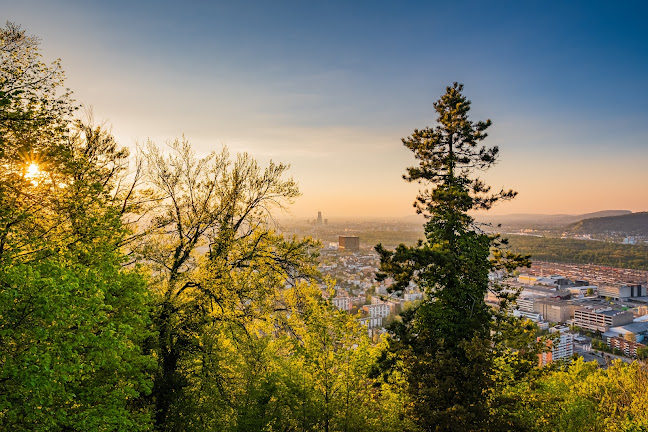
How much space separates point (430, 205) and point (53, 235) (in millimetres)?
11536

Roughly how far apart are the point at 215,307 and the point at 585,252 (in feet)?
647

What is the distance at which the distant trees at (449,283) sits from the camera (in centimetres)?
957

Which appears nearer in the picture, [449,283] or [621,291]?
[449,283]

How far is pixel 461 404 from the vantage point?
955 centimetres

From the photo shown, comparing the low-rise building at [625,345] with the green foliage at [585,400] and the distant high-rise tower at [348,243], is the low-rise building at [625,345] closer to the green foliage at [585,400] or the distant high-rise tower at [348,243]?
the green foliage at [585,400]

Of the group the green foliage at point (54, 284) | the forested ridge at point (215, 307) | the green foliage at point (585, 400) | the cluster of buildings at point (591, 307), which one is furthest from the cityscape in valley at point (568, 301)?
the green foliage at point (54, 284)

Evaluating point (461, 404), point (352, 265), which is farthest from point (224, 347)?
point (352, 265)

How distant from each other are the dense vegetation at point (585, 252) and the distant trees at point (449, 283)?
142 m

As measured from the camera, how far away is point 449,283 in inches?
465

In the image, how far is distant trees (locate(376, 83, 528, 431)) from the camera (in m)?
9.57

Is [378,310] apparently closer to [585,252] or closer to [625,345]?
[625,345]

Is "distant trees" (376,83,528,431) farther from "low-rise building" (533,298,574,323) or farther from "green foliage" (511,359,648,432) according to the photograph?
"low-rise building" (533,298,574,323)

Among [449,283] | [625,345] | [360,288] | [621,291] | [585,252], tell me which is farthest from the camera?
[585,252]

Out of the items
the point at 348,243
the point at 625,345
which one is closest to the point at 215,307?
the point at 625,345
